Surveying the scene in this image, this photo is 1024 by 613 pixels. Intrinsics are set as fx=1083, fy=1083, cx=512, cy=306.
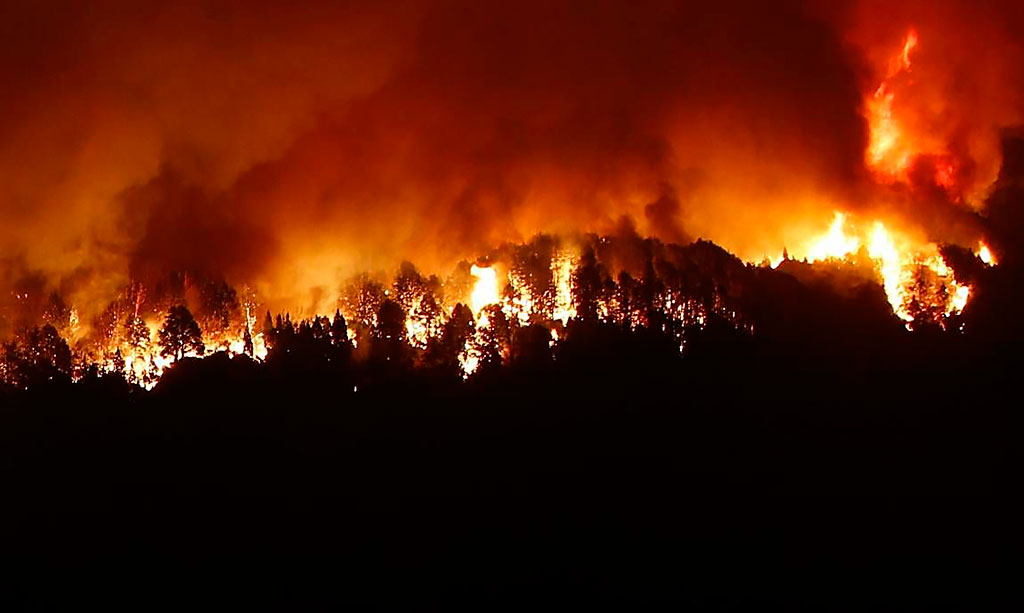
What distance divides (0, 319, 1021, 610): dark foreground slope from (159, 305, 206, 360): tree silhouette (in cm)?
251

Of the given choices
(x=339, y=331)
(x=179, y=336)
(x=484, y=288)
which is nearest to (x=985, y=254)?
(x=484, y=288)

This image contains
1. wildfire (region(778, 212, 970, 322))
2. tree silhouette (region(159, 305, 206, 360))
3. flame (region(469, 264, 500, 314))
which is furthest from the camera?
flame (region(469, 264, 500, 314))

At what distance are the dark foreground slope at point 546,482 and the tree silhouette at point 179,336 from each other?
2.51m

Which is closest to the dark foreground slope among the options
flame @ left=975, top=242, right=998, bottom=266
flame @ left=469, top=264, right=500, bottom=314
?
flame @ left=975, top=242, right=998, bottom=266

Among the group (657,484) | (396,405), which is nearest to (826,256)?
(657,484)

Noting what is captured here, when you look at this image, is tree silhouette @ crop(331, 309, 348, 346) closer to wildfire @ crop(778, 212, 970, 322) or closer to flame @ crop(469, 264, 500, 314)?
flame @ crop(469, 264, 500, 314)

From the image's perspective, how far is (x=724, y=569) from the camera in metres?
51.7

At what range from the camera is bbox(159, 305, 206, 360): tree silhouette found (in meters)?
63.5

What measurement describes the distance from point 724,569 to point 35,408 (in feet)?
128

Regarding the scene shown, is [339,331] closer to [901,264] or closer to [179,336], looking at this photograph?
[179,336]

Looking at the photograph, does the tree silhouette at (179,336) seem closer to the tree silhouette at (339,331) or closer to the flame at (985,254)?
the tree silhouette at (339,331)

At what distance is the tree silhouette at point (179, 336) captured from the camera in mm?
63500

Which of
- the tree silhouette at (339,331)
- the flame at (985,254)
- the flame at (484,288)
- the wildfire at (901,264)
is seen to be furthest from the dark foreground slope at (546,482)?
the flame at (484,288)

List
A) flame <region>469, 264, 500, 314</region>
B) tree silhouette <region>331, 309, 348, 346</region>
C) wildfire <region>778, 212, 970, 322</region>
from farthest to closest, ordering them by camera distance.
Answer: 1. flame <region>469, 264, 500, 314</region>
2. tree silhouette <region>331, 309, 348, 346</region>
3. wildfire <region>778, 212, 970, 322</region>
